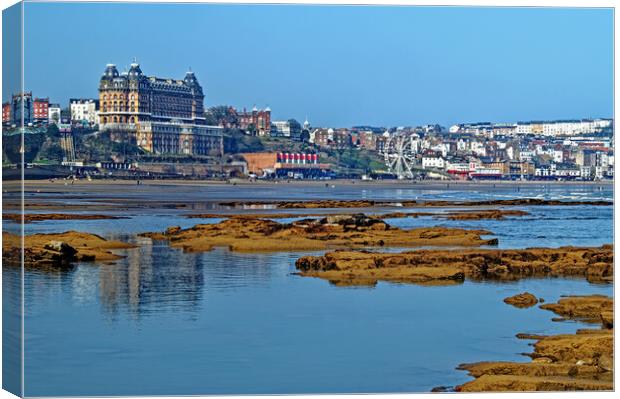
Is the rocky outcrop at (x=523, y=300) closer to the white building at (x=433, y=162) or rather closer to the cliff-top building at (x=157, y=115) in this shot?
the cliff-top building at (x=157, y=115)

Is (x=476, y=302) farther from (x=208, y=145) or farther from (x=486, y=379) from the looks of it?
(x=208, y=145)

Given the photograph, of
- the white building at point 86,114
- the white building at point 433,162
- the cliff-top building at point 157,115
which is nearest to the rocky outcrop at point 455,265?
the cliff-top building at point 157,115

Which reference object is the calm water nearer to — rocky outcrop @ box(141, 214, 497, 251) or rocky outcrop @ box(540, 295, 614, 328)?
rocky outcrop @ box(540, 295, 614, 328)

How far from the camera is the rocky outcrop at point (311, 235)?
16.0 m

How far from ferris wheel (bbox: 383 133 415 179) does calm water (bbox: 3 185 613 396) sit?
8.95 meters

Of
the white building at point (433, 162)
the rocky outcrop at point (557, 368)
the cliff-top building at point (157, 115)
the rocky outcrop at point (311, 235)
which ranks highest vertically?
the cliff-top building at point (157, 115)

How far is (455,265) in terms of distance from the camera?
13438mm

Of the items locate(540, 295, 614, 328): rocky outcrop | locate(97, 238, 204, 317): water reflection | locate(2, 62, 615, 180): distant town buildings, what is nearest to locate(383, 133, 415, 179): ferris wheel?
locate(2, 62, 615, 180): distant town buildings

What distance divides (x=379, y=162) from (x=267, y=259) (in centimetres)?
1473

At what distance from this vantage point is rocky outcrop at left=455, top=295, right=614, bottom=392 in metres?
7.91

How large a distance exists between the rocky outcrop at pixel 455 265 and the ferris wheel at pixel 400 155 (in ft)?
22.2

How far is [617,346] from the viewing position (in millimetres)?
8508

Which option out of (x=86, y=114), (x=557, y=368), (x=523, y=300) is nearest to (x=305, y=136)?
(x=86, y=114)

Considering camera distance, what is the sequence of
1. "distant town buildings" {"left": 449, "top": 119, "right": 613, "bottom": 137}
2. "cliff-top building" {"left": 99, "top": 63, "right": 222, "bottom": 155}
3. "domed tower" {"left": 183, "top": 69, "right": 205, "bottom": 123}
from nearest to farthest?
"distant town buildings" {"left": 449, "top": 119, "right": 613, "bottom": 137}, "domed tower" {"left": 183, "top": 69, "right": 205, "bottom": 123}, "cliff-top building" {"left": 99, "top": 63, "right": 222, "bottom": 155}
